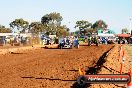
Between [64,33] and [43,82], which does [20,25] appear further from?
[43,82]

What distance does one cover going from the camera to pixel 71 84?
46.1 ft

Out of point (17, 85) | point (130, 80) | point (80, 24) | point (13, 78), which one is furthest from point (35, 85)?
point (80, 24)

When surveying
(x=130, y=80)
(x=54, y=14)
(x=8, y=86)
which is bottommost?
(x=8, y=86)

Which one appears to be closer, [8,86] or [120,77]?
[120,77]

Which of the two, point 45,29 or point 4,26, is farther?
point 4,26

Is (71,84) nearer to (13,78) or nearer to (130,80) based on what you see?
(13,78)

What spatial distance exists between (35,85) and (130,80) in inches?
276

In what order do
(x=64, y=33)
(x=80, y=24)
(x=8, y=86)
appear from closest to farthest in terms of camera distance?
(x=8, y=86) → (x=64, y=33) → (x=80, y=24)

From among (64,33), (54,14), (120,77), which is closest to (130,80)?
(120,77)

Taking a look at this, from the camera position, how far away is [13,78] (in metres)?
16.1

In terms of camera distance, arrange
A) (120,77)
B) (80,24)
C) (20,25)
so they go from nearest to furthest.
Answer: (120,77) < (20,25) < (80,24)

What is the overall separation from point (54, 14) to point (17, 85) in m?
135

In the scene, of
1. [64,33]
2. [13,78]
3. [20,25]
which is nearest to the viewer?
[13,78]

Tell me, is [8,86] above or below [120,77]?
below
